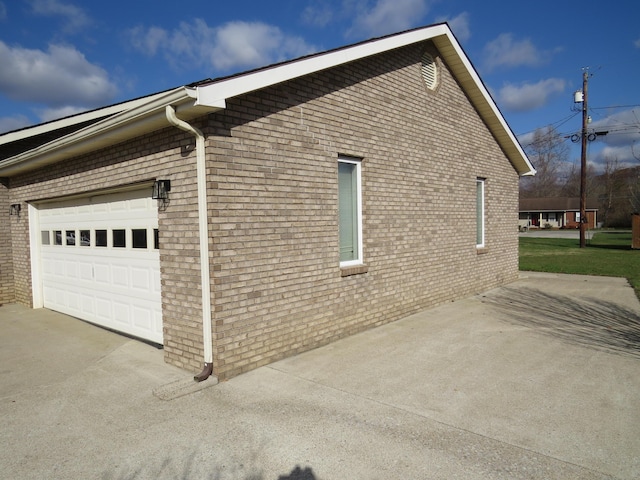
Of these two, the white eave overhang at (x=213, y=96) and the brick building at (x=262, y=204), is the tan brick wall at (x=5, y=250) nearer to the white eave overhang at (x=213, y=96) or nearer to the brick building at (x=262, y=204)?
the brick building at (x=262, y=204)

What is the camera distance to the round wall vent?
9.00m

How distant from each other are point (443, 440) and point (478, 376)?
5.51 ft

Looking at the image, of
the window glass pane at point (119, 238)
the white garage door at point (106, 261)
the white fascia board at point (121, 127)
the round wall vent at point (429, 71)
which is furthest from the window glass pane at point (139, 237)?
the round wall vent at point (429, 71)

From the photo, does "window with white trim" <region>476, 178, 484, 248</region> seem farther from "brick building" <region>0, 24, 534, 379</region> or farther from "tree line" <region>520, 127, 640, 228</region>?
"tree line" <region>520, 127, 640, 228</region>

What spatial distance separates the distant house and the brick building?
59.8m

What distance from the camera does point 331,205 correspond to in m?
6.46

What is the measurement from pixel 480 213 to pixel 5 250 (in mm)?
11549

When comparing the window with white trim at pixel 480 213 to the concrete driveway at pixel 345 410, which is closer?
the concrete driveway at pixel 345 410

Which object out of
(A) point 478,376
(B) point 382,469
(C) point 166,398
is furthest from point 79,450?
(A) point 478,376

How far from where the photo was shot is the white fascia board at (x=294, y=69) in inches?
184

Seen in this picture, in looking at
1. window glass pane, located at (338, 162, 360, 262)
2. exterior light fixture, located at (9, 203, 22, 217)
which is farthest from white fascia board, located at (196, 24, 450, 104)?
exterior light fixture, located at (9, 203, 22, 217)

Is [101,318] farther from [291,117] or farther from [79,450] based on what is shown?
[291,117]

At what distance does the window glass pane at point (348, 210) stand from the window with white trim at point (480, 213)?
5227 millimetres

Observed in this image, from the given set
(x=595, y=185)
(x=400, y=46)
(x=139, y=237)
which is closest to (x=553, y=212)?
(x=595, y=185)
